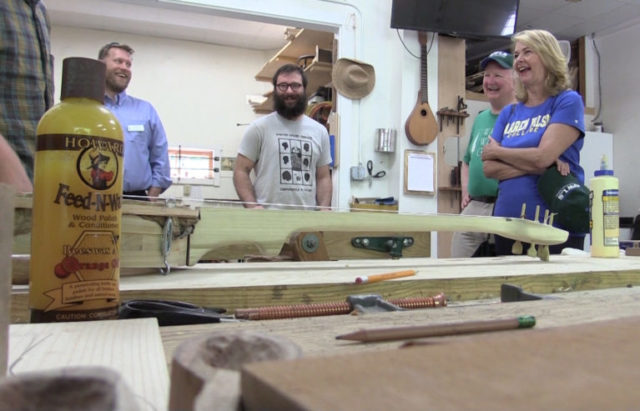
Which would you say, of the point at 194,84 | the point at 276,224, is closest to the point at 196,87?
the point at 194,84

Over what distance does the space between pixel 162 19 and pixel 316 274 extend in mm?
5840

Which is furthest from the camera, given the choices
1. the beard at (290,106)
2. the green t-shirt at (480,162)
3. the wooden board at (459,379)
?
the beard at (290,106)

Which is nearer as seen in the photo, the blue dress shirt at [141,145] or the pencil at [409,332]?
the pencil at [409,332]

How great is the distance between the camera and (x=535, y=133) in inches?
80.5

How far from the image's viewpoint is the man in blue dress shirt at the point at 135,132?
3.03 metres

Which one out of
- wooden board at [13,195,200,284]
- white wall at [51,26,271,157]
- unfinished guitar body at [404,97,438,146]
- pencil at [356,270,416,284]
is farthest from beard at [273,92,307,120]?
white wall at [51,26,271,157]

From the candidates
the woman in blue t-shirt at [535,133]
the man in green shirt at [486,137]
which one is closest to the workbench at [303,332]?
the woman in blue t-shirt at [535,133]

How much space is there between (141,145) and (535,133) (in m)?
2.32

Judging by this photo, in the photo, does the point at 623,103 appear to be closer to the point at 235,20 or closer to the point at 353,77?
the point at 353,77

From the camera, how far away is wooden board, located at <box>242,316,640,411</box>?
8.5 inches

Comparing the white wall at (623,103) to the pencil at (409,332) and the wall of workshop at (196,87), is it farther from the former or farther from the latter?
the pencil at (409,332)

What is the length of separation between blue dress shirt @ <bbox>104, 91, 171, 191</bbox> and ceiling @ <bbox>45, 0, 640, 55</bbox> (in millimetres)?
1758

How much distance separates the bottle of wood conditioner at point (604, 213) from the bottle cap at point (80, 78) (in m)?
1.63

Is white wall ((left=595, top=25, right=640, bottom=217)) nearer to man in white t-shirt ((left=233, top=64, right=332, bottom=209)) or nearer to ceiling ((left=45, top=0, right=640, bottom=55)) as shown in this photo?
ceiling ((left=45, top=0, right=640, bottom=55))
